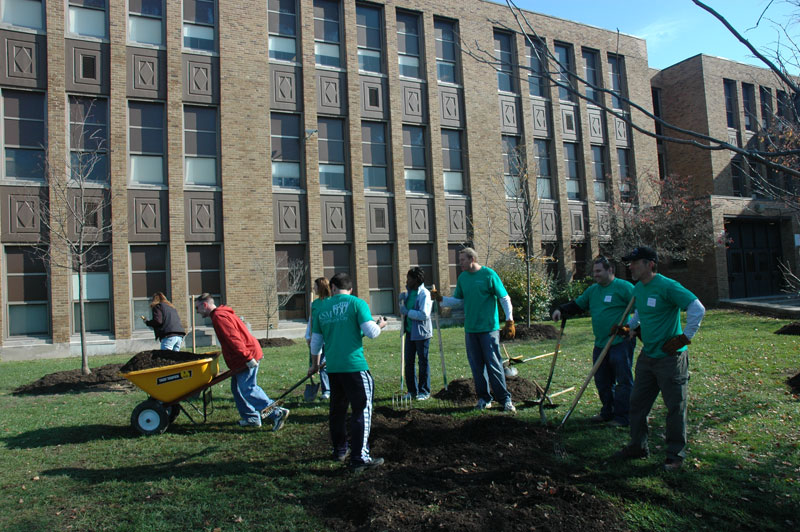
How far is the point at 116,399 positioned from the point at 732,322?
1826 centimetres

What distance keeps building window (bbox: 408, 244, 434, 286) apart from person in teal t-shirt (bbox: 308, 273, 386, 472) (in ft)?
50.1

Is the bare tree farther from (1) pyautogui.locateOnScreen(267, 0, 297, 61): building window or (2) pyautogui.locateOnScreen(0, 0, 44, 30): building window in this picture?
(1) pyautogui.locateOnScreen(267, 0, 297, 61): building window

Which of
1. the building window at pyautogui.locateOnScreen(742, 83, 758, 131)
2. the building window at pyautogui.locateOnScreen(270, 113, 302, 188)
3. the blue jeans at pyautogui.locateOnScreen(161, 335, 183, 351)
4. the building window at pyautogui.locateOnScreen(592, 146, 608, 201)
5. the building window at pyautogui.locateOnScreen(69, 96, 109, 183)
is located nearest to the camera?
the blue jeans at pyautogui.locateOnScreen(161, 335, 183, 351)

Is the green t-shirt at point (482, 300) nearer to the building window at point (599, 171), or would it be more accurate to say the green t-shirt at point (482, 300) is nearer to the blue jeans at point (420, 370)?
the blue jeans at point (420, 370)

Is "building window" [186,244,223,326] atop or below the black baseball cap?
atop

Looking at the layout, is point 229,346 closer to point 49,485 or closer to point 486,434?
point 49,485

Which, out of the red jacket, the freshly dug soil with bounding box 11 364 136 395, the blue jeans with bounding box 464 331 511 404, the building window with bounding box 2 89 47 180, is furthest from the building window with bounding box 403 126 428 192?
the red jacket

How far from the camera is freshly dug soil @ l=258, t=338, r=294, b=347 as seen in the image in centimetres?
1634

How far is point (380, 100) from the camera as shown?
2050 cm

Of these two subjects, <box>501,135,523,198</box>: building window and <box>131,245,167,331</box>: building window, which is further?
<box>501,135,523,198</box>: building window

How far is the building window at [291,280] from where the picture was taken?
1844 centimetres

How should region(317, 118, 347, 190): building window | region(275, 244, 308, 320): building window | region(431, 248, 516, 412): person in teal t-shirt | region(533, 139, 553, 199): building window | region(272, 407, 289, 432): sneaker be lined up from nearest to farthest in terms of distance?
region(272, 407, 289, 432): sneaker < region(431, 248, 516, 412): person in teal t-shirt < region(275, 244, 308, 320): building window < region(317, 118, 347, 190): building window < region(533, 139, 553, 199): building window

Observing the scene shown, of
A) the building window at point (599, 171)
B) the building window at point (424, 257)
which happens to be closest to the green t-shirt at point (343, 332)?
the building window at point (424, 257)

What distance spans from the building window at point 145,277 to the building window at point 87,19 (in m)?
6.94
